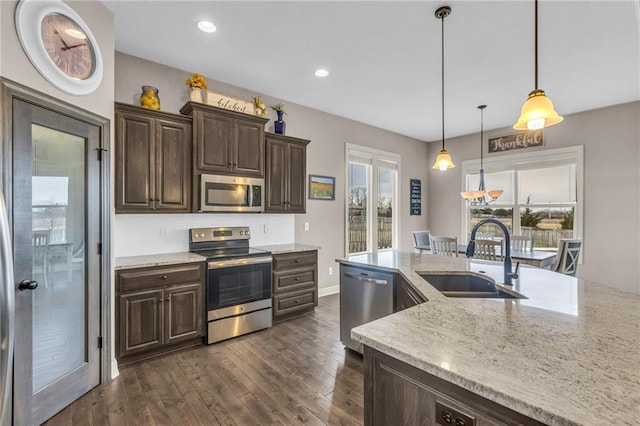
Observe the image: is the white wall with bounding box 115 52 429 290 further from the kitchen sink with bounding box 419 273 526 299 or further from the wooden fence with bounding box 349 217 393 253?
the kitchen sink with bounding box 419 273 526 299

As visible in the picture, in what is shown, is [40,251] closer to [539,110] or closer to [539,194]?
[539,110]

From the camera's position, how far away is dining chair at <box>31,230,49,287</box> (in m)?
1.86

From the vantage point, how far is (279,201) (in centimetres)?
384

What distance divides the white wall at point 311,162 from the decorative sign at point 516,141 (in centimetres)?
145

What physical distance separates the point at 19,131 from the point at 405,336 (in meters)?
2.35

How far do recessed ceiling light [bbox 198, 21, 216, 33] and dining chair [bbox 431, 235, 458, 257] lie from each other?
381cm

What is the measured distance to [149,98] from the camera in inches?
114

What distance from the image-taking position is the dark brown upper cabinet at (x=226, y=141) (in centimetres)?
309

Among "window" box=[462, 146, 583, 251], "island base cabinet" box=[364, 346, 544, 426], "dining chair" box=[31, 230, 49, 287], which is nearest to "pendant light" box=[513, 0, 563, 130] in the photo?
"island base cabinet" box=[364, 346, 544, 426]

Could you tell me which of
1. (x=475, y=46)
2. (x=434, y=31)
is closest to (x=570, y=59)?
(x=475, y=46)

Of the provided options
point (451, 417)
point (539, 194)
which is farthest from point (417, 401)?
point (539, 194)

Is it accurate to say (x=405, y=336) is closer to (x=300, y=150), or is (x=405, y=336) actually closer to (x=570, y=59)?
(x=300, y=150)

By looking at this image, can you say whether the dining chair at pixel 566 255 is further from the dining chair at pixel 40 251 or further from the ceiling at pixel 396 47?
the dining chair at pixel 40 251

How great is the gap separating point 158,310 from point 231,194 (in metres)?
1.37
